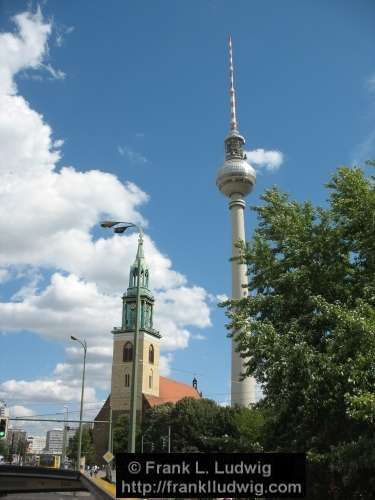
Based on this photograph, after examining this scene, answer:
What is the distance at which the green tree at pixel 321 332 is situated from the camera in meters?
12.1

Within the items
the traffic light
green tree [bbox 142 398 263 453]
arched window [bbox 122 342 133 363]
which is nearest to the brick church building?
arched window [bbox 122 342 133 363]

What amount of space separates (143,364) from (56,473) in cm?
5369

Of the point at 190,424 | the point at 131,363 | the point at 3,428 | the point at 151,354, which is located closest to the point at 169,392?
the point at 151,354

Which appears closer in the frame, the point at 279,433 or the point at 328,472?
the point at 328,472

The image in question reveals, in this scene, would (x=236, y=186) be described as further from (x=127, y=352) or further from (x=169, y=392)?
(x=169, y=392)

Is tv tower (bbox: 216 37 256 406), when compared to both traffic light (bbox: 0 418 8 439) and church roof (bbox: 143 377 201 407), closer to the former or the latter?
church roof (bbox: 143 377 201 407)

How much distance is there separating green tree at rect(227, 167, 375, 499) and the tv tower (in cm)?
6694

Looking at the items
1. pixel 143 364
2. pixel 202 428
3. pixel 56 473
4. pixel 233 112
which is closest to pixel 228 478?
pixel 56 473

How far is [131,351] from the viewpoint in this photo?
102062mm

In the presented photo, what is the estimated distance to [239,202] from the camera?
313ft

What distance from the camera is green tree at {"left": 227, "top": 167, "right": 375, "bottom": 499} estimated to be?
12117 mm

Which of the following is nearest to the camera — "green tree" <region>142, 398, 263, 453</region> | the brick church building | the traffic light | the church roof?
the traffic light

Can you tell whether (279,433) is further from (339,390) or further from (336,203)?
(336,203)

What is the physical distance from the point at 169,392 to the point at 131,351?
57.1 feet
